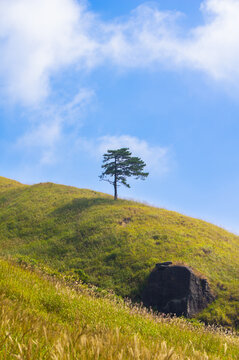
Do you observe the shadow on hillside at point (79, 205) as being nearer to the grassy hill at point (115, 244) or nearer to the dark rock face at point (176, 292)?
the grassy hill at point (115, 244)

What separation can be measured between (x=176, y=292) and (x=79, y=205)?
85.1ft

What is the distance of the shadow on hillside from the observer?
4141 centimetres

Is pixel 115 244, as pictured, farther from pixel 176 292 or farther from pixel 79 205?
pixel 79 205

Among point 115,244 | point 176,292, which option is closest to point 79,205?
point 115,244

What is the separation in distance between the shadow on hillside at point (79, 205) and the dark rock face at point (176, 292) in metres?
21.5

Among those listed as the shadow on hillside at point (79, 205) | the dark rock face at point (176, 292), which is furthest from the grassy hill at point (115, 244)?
the dark rock face at point (176, 292)

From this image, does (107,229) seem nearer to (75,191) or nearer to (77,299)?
(75,191)

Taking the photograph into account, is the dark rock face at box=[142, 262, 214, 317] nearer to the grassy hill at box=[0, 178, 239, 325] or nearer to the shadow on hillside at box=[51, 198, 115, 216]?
the grassy hill at box=[0, 178, 239, 325]

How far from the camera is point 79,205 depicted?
4350cm

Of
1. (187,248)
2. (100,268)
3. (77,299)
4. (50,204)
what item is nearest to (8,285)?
(77,299)

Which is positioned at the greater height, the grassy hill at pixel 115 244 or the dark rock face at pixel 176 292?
the grassy hill at pixel 115 244

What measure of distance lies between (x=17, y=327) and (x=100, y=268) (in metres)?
24.0

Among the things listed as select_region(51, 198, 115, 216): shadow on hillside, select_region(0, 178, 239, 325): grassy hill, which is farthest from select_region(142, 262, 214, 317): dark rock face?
select_region(51, 198, 115, 216): shadow on hillside

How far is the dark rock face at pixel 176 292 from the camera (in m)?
19.4
